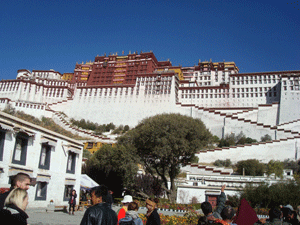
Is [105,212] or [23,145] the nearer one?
[105,212]

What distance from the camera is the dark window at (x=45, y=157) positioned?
1666cm

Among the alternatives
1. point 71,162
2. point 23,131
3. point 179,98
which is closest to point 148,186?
point 71,162

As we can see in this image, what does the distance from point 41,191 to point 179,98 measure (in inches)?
2114

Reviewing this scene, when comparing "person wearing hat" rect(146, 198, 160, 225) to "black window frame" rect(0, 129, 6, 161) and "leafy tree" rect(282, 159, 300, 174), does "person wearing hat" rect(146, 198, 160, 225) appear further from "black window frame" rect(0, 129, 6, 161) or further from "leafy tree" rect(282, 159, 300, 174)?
"leafy tree" rect(282, 159, 300, 174)

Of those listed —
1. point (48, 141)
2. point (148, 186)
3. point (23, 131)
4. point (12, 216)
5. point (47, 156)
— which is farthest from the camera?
point (148, 186)

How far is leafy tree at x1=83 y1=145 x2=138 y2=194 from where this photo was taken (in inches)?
1074

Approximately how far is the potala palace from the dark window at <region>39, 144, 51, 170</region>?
27.3 meters

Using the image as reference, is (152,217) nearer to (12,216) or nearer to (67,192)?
(12,216)

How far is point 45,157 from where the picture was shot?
1705cm

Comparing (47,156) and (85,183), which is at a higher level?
(47,156)

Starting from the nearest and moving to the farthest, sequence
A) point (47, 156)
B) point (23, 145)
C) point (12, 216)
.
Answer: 1. point (12, 216)
2. point (23, 145)
3. point (47, 156)

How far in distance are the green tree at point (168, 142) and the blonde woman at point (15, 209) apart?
2282 centimetres

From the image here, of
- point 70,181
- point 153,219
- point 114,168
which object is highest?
point 114,168

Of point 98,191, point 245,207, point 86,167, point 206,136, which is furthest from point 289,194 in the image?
point 86,167
